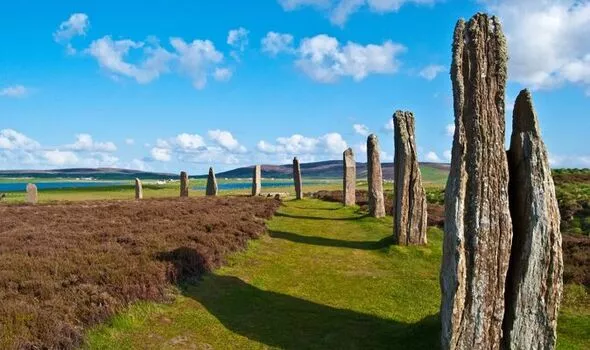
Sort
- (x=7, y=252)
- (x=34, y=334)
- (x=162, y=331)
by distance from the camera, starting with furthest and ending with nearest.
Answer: (x=7, y=252), (x=162, y=331), (x=34, y=334)

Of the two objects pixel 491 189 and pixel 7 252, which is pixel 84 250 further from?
pixel 491 189

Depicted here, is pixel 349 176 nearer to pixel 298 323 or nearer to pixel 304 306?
pixel 304 306

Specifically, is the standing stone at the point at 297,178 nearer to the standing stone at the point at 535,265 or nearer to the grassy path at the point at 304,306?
the grassy path at the point at 304,306

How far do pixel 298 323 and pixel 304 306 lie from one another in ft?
4.73

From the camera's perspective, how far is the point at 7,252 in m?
16.8

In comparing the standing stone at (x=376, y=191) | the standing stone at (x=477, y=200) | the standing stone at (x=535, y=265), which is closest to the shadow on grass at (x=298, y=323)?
the standing stone at (x=477, y=200)

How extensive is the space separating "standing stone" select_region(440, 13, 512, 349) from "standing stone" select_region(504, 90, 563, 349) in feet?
0.89

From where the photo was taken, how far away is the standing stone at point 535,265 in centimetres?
966

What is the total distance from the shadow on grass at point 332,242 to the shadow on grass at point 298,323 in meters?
8.05

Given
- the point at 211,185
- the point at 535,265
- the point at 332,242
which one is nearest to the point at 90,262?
the point at 332,242

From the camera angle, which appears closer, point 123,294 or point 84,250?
point 123,294

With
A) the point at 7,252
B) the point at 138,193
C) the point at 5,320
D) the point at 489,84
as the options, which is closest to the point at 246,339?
the point at 5,320

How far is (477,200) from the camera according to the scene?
10.1 meters

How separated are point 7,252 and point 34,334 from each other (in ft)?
26.1
